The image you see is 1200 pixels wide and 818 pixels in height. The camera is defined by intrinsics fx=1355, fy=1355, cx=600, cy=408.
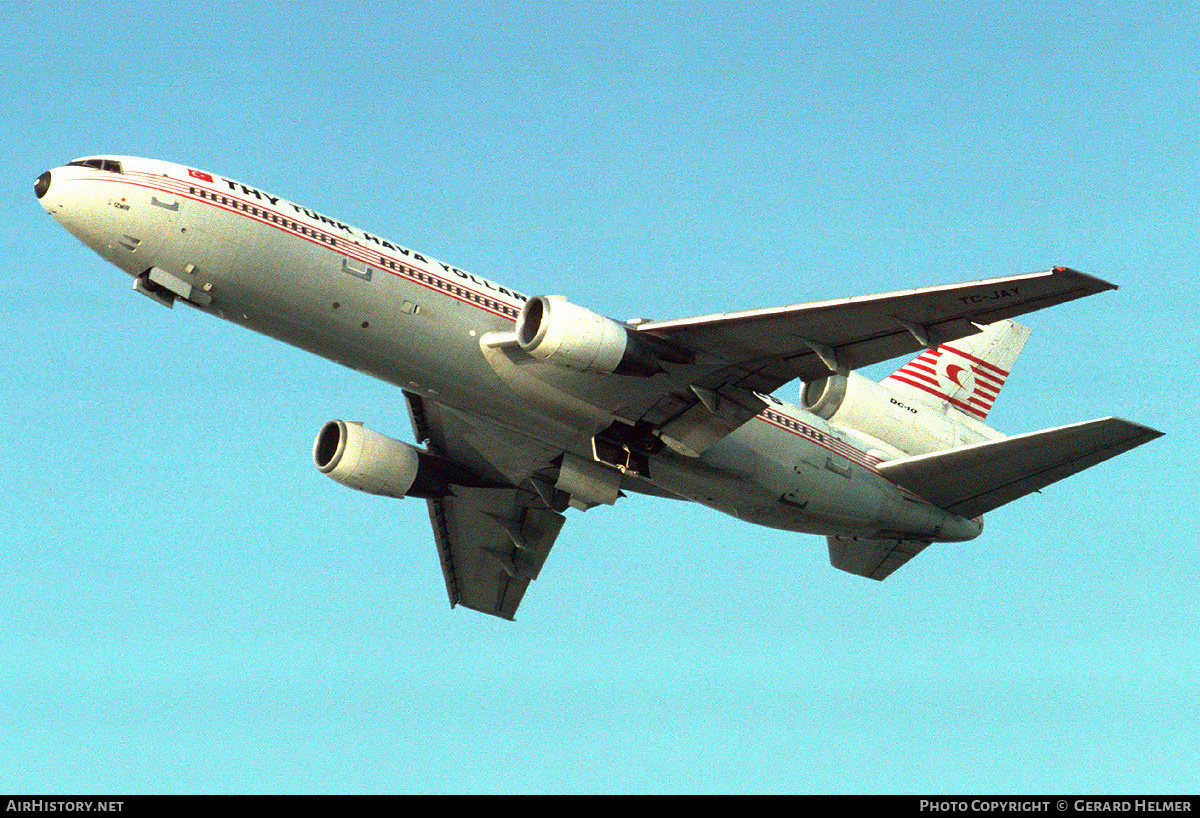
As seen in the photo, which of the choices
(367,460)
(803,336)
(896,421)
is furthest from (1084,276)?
(367,460)

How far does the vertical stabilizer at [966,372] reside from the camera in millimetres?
50062

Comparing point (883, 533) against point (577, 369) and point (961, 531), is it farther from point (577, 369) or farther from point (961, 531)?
point (577, 369)

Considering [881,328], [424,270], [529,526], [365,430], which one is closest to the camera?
[881,328]

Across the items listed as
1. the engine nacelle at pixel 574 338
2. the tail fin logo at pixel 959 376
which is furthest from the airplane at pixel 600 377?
the tail fin logo at pixel 959 376

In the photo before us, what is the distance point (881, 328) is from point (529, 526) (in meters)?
19.5

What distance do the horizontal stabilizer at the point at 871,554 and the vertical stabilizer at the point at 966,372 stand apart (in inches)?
214

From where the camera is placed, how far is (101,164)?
37000mm

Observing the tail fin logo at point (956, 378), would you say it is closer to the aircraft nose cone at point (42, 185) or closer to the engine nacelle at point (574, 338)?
the engine nacelle at point (574, 338)

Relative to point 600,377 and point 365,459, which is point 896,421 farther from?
point 365,459

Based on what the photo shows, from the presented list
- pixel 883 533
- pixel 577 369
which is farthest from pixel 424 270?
pixel 883 533

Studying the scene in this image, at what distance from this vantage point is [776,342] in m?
38.2

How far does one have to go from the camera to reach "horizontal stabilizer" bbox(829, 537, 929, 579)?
1925 inches

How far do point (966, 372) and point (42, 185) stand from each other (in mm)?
32691

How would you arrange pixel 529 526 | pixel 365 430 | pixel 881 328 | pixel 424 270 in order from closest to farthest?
pixel 881 328 < pixel 424 270 < pixel 365 430 < pixel 529 526
